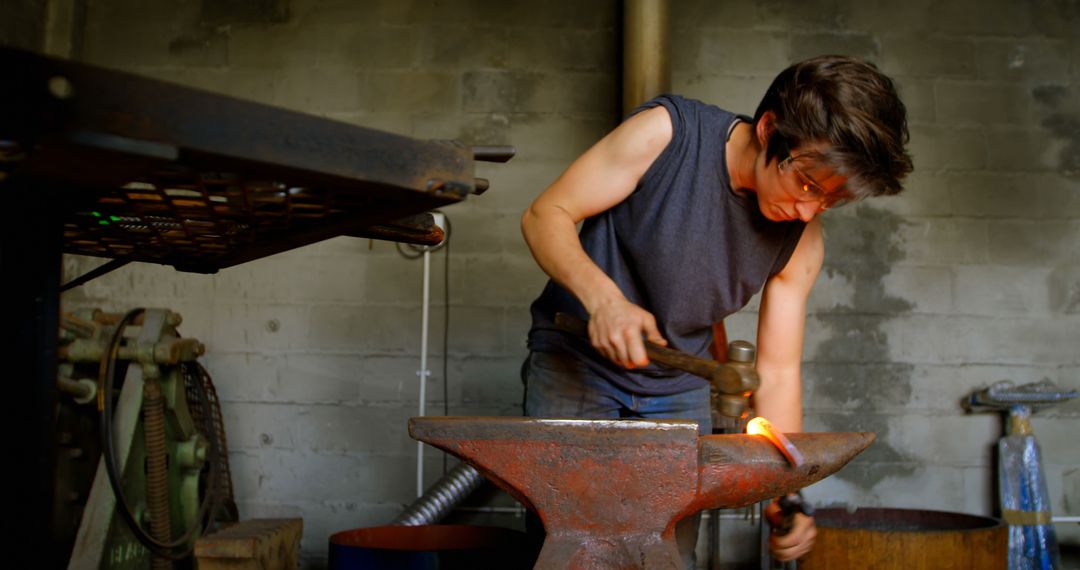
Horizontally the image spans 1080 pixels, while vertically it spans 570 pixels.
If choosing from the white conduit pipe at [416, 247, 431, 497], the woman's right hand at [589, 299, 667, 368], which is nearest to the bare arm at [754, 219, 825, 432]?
the woman's right hand at [589, 299, 667, 368]

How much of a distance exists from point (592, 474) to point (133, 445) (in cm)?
189

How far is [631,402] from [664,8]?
170 cm

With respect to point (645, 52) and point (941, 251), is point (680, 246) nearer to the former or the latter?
point (645, 52)

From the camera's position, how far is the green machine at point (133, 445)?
247cm

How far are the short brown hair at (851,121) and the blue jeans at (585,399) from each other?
551mm

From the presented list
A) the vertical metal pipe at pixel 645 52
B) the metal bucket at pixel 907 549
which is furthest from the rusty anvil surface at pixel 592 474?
the vertical metal pipe at pixel 645 52

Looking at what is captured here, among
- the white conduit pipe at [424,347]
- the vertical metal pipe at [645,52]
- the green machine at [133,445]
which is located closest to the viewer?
the green machine at [133,445]

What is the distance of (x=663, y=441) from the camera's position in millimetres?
1183

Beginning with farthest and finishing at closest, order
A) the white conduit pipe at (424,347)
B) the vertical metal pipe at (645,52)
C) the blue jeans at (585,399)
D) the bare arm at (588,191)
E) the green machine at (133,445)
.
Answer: the white conduit pipe at (424,347) → the vertical metal pipe at (645,52) → the green machine at (133,445) → the blue jeans at (585,399) → the bare arm at (588,191)

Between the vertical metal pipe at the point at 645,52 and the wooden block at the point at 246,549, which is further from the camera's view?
the vertical metal pipe at the point at 645,52

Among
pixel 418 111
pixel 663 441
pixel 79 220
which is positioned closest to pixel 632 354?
pixel 663 441

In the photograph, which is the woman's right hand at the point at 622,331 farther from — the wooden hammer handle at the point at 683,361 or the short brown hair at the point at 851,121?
the short brown hair at the point at 851,121

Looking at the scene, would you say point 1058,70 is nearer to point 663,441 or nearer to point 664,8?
point 664,8

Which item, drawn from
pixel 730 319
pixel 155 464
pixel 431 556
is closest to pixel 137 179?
pixel 431 556
